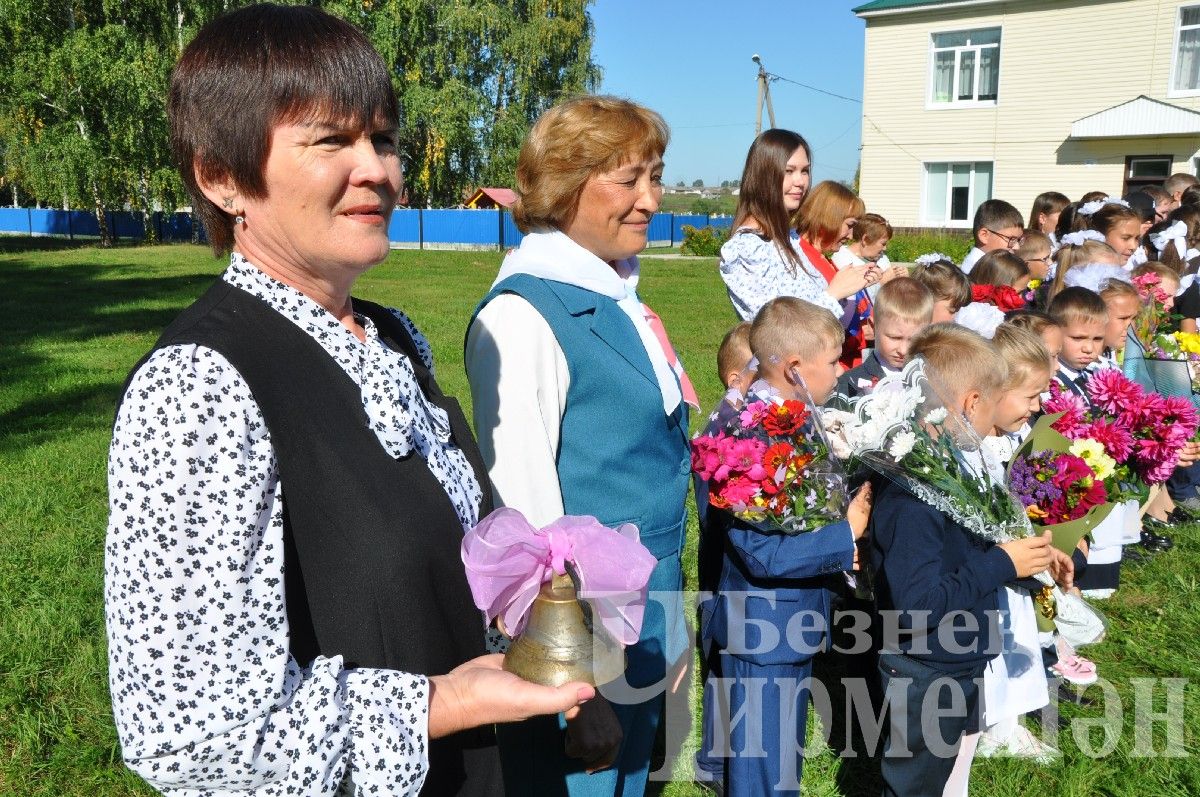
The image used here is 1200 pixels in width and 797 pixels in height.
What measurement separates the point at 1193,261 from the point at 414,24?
29323 millimetres

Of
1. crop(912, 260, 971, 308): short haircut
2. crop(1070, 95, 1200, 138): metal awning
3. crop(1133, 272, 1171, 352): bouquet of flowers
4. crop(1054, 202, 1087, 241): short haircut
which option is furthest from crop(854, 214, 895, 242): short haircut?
crop(1070, 95, 1200, 138): metal awning

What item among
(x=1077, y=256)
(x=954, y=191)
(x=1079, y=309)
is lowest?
(x=1079, y=309)

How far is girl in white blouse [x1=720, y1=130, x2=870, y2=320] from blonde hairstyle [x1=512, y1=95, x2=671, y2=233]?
2121 millimetres

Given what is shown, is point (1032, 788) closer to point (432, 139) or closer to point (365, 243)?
point (365, 243)

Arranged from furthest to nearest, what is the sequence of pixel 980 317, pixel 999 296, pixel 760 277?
pixel 999 296
pixel 980 317
pixel 760 277

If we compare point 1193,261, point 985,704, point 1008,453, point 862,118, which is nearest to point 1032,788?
point 985,704

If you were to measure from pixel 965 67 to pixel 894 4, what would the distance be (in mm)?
2847

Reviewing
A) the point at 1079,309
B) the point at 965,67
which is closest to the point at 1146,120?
the point at 965,67

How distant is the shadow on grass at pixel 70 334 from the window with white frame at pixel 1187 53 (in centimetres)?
2496

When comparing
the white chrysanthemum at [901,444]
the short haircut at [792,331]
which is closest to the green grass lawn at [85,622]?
the white chrysanthemum at [901,444]

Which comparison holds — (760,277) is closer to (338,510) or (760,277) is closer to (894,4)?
(338,510)

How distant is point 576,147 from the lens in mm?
2512

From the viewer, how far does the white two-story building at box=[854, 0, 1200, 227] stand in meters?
24.2

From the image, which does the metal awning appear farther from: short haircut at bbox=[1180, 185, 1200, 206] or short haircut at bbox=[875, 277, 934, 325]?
short haircut at bbox=[875, 277, 934, 325]
